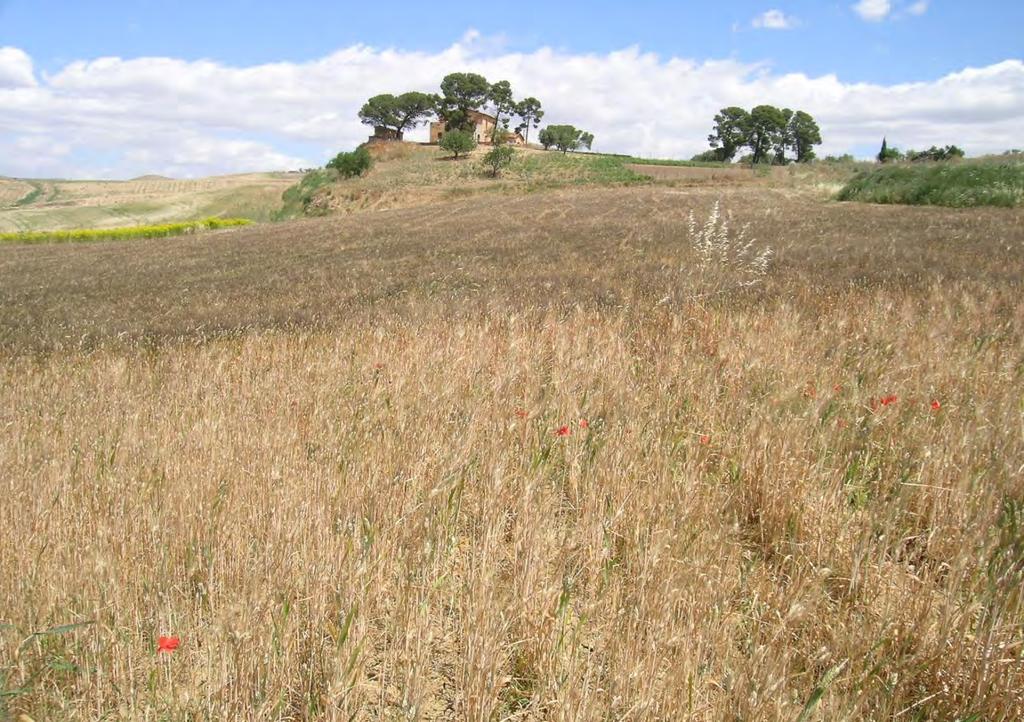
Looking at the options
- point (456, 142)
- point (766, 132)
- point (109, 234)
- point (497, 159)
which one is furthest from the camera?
point (766, 132)

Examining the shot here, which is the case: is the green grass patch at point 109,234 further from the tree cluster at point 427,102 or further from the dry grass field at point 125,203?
the tree cluster at point 427,102

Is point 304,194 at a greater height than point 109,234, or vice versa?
point 304,194

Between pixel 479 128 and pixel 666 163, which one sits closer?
pixel 666 163

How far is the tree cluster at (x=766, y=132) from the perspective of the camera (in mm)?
107312

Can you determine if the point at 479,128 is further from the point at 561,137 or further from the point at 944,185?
the point at 944,185

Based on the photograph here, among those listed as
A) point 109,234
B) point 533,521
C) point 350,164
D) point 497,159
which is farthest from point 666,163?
point 533,521

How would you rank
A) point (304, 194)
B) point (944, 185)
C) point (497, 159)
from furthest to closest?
point (304, 194) → point (497, 159) → point (944, 185)

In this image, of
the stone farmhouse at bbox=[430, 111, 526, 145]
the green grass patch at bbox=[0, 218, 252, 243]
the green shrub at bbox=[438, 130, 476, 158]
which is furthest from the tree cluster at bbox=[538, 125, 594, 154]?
the green grass patch at bbox=[0, 218, 252, 243]

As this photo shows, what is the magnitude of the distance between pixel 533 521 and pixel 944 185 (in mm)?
38326

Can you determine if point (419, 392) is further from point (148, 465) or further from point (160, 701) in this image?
point (160, 701)

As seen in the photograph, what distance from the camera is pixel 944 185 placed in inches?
1302

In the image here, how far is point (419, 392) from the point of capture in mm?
4898

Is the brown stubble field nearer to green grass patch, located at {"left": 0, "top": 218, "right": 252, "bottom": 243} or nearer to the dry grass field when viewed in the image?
green grass patch, located at {"left": 0, "top": 218, "right": 252, "bottom": 243}

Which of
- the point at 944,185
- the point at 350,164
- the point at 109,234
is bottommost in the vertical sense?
the point at 109,234
